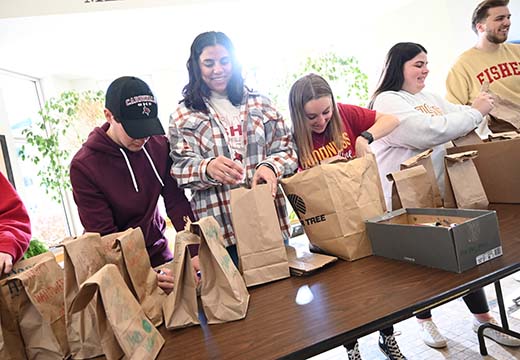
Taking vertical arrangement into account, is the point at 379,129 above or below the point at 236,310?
above

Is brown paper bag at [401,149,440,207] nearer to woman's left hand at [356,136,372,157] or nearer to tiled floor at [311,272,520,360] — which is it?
woman's left hand at [356,136,372,157]

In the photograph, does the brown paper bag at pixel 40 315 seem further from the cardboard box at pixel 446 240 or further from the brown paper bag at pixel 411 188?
the brown paper bag at pixel 411 188

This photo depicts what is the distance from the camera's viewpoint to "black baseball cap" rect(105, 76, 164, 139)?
120 centimetres

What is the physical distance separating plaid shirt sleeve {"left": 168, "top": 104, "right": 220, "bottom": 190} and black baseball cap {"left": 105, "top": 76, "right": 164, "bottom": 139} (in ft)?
0.21

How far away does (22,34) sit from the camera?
3484 mm

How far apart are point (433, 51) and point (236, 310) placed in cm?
485

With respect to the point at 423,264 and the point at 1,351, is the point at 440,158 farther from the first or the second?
the point at 1,351

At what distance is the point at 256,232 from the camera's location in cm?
96

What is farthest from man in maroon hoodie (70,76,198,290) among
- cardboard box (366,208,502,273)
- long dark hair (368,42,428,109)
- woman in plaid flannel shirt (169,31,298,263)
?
long dark hair (368,42,428,109)

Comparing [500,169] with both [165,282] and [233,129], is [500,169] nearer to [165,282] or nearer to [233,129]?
[233,129]

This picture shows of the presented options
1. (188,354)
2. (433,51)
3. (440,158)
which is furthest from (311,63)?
(188,354)

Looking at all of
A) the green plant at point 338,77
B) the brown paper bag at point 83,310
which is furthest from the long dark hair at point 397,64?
the green plant at point 338,77

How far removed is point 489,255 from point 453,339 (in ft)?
4.18

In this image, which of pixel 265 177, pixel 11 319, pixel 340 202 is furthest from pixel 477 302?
pixel 11 319
